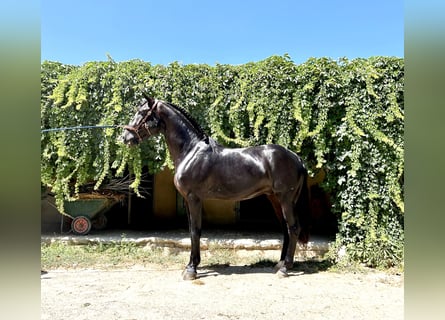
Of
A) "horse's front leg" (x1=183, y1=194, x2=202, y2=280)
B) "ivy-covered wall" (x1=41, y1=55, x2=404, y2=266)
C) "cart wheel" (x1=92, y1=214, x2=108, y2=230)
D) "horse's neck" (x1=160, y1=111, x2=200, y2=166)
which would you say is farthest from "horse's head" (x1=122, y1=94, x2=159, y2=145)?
"cart wheel" (x1=92, y1=214, x2=108, y2=230)

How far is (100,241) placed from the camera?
223 inches

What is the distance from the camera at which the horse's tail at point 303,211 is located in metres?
4.60

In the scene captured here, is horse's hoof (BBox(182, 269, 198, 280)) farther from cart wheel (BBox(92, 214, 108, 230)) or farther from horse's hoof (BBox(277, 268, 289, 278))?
cart wheel (BBox(92, 214, 108, 230))

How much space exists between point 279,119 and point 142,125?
2390 millimetres

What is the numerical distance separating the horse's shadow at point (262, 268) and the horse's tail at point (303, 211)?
45 centimetres

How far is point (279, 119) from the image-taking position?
532cm

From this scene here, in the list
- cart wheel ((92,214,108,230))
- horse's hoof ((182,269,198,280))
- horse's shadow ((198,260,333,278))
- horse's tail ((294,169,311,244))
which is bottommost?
horse's shadow ((198,260,333,278))

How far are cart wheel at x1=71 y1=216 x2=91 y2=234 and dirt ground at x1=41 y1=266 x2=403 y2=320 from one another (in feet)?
4.54

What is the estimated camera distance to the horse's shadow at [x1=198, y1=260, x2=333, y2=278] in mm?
4488

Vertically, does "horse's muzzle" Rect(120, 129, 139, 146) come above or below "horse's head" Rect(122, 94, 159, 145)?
below

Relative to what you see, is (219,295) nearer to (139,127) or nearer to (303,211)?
(303,211)

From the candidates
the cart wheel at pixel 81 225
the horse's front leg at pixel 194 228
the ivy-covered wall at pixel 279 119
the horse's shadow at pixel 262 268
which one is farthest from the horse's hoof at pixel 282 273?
the cart wheel at pixel 81 225

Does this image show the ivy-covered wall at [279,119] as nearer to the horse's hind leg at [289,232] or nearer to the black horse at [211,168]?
the black horse at [211,168]

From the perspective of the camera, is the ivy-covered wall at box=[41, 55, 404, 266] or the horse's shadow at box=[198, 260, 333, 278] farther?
the ivy-covered wall at box=[41, 55, 404, 266]
